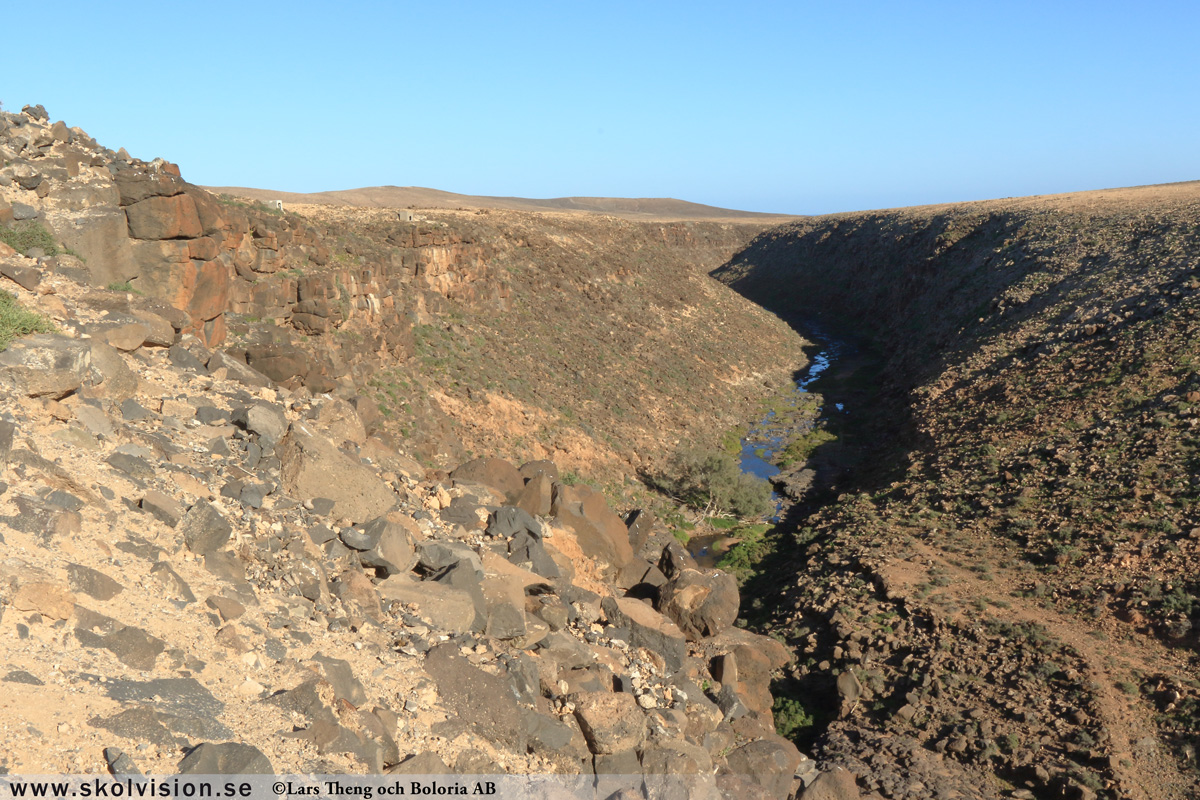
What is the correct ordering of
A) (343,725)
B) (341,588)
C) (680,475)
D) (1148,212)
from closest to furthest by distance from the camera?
(343,725)
(341,588)
(680,475)
(1148,212)

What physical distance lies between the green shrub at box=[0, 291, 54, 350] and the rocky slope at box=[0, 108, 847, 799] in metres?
0.06

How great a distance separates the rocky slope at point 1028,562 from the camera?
520 inches

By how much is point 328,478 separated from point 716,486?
16826 mm

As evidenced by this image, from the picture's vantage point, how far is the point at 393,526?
444 inches

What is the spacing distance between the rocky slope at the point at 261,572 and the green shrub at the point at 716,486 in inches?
252

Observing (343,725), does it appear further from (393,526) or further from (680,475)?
(680,475)

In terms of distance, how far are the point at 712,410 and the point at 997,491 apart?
15145 millimetres

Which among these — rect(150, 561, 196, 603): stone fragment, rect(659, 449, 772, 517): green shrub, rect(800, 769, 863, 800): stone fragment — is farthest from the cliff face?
rect(800, 769, 863, 800): stone fragment

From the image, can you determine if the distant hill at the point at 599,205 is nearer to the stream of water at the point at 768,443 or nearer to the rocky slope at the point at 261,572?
the stream of water at the point at 768,443

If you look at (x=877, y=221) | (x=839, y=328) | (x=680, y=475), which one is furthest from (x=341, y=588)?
(x=877, y=221)

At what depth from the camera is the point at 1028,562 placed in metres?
18.5

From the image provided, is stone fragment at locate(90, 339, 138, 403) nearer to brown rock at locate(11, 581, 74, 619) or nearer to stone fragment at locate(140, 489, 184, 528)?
stone fragment at locate(140, 489, 184, 528)

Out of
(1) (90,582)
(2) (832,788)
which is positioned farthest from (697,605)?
(1) (90,582)

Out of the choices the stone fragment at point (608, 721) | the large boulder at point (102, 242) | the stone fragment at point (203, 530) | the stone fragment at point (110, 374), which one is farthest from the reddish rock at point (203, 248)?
the stone fragment at point (608, 721)
